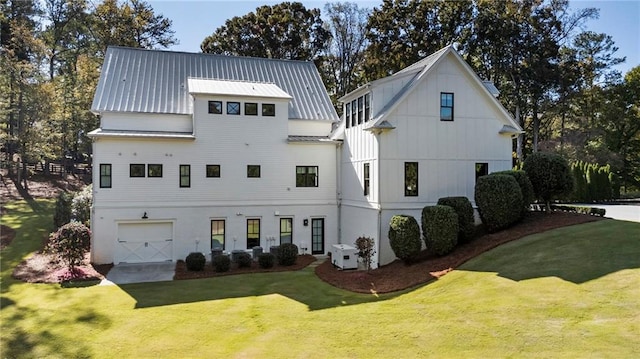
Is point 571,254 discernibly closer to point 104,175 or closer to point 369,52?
point 104,175

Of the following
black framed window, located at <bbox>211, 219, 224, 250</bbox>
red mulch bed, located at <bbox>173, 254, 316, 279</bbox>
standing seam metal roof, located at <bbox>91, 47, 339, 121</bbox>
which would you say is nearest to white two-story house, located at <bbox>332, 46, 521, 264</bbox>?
red mulch bed, located at <bbox>173, 254, 316, 279</bbox>

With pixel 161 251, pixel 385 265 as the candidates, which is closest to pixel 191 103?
pixel 161 251

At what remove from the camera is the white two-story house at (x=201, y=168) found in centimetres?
1873

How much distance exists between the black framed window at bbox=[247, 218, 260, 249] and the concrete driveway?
12.4 feet

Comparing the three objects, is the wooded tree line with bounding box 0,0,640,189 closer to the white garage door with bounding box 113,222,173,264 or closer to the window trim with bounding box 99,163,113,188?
the window trim with bounding box 99,163,113,188

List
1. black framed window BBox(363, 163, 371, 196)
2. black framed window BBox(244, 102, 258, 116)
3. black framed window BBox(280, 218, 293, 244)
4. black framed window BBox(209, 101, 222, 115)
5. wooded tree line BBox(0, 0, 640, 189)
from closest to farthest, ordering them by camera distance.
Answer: black framed window BBox(363, 163, 371, 196), black framed window BBox(209, 101, 222, 115), black framed window BBox(244, 102, 258, 116), black framed window BBox(280, 218, 293, 244), wooded tree line BBox(0, 0, 640, 189)

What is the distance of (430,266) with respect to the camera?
46.9 ft

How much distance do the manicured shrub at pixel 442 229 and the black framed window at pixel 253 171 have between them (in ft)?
30.4

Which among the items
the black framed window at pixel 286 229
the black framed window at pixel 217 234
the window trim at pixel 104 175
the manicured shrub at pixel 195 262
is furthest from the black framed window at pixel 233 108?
the manicured shrub at pixel 195 262

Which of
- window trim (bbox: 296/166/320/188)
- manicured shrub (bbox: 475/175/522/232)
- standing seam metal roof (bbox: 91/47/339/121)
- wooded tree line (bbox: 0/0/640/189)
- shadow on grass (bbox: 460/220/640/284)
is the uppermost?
wooded tree line (bbox: 0/0/640/189)

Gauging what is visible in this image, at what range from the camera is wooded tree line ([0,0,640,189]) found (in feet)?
107

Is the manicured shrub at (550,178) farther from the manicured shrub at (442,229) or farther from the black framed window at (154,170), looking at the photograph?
the black framed window at (154,170)

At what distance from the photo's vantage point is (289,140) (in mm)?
20984

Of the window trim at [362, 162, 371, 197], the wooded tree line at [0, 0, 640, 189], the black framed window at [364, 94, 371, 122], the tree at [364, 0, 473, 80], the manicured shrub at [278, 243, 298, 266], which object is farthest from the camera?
the tree at [364, 0, 473, 80]
